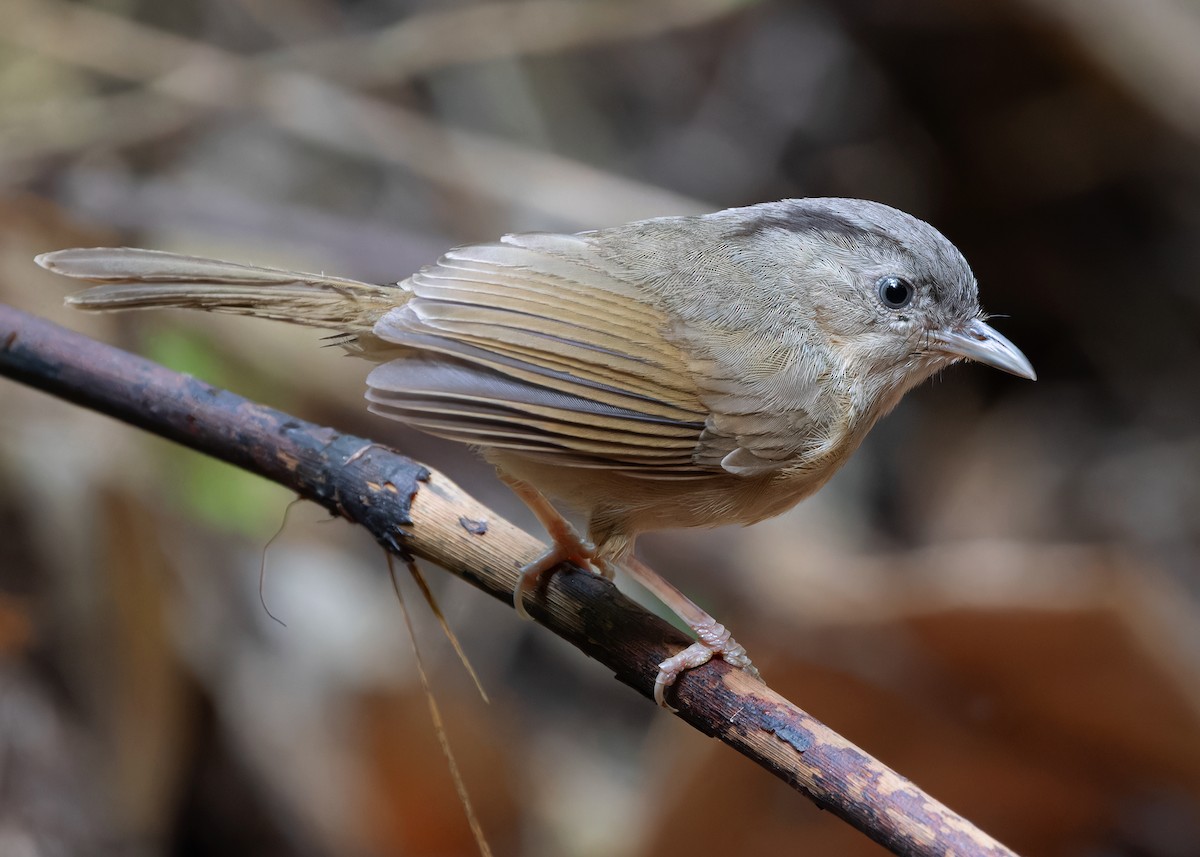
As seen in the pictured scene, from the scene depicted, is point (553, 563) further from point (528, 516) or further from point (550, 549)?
point (528, 516)

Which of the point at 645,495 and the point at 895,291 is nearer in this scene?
the point at 645,495

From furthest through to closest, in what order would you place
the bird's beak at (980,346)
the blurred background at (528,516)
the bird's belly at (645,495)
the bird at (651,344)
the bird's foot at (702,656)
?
the blurred background at (528,516), the bird's beak at (980,346), the bird's belly at (645,495), the bird at (651,344), the bird's foot at (702,656)

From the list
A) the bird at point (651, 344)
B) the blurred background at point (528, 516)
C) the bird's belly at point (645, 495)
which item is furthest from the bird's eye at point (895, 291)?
the blurred background at point (528, 516)

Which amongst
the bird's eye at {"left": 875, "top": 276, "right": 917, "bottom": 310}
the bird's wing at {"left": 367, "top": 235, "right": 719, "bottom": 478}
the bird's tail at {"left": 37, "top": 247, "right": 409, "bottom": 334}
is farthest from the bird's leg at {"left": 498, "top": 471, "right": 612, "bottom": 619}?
the bird's eye at {"left": 875, "top": 276, "right": 917, "bottom": 310}

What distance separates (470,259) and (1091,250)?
4204 millimetres

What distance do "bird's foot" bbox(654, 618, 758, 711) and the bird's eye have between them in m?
0.90

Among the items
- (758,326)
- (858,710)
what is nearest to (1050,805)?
(858,710)

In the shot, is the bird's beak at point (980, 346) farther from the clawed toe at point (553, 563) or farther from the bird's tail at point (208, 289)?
the bird's tail at point (208, 289)

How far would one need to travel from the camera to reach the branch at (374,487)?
2.50 meters

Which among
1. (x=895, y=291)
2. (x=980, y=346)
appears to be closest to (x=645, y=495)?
(x=895, y=291)

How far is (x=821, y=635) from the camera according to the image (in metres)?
3.27

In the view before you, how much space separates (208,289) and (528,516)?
2382mm

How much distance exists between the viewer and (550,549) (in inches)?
109

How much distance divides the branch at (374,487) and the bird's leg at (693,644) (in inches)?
1.0
